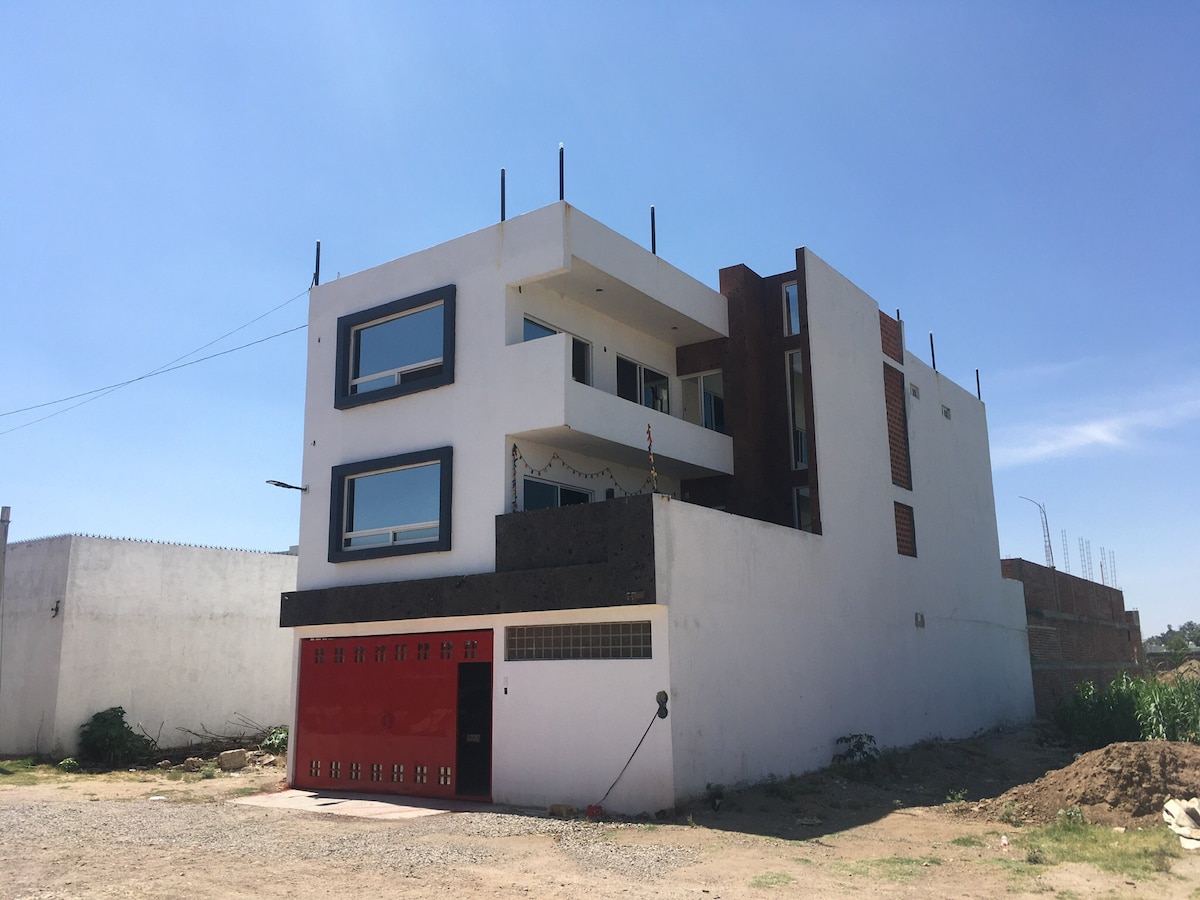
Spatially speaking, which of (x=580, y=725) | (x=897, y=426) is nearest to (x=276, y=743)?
(x=580, y=725)

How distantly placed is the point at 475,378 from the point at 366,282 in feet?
12.8

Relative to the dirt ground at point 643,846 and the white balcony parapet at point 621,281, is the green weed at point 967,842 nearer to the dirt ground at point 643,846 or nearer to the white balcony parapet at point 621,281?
the dirt ground at point 643,846

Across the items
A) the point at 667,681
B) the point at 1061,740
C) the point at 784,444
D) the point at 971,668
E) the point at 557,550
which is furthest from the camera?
the point at 971,668

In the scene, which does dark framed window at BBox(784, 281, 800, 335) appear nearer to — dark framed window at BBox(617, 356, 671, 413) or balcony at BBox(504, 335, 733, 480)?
dark framed window at BBox(617, 356, 671, 413)

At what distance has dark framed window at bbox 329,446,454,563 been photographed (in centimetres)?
1725

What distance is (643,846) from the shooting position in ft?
38.0

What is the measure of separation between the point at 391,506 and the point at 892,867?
11.1 m

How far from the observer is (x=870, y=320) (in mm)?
23250

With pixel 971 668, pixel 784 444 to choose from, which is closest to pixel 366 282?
pixel 784 444

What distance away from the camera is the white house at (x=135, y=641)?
22.4 meters

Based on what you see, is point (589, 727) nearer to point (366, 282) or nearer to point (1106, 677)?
point (366, 282)

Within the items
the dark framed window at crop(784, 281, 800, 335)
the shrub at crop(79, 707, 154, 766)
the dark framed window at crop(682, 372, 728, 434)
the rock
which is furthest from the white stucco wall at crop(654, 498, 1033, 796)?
the shrub at crop(79, 707, 154, 766)

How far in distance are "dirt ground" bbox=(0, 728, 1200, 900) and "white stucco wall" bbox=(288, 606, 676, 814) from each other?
0.82 m

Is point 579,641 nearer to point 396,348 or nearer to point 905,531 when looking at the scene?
point 396,348
